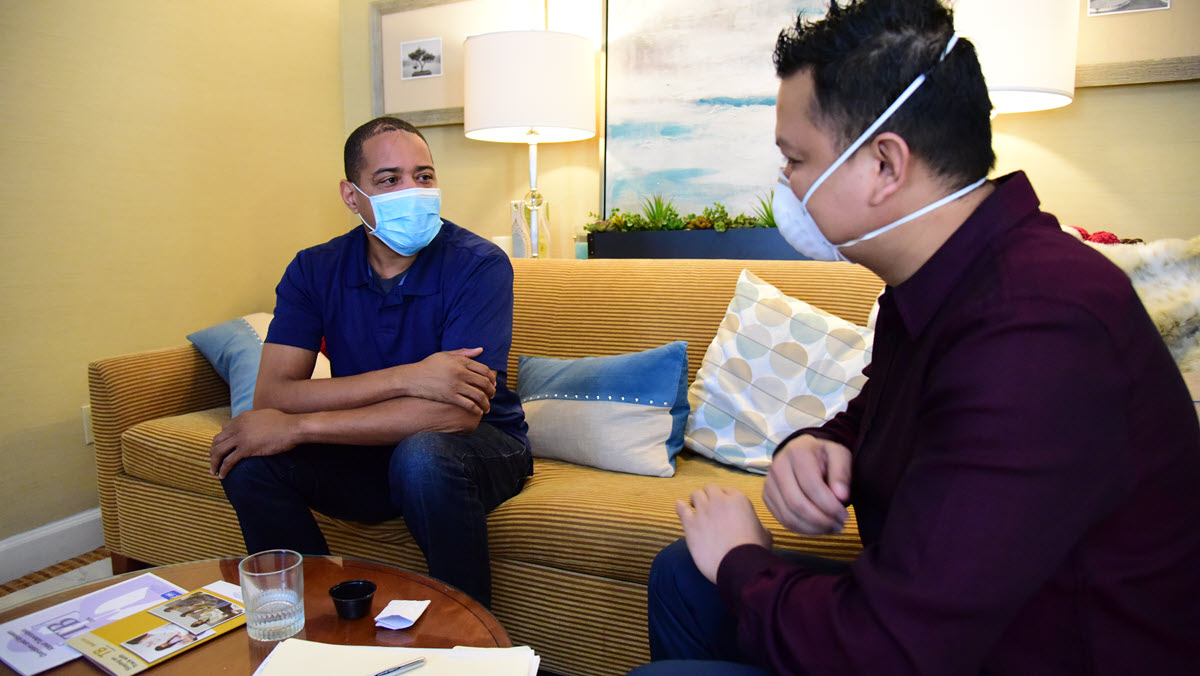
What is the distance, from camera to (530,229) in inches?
107

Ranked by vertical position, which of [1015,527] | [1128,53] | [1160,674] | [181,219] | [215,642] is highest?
[1128,53]

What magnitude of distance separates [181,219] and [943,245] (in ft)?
8.39

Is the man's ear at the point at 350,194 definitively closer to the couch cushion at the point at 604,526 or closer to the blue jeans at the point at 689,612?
the couch cushion at the point at 604,526

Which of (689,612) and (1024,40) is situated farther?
(1024,40)

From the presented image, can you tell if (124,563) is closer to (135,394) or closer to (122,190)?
(135,394)

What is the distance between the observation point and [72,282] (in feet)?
7.49

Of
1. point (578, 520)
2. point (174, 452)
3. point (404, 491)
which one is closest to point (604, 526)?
point (578, 520)

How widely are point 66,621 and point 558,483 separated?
0.90m

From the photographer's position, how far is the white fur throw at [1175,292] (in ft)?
3.91

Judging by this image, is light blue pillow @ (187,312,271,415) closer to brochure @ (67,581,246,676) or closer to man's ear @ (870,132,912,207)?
brochure @ (67,581,246,676)

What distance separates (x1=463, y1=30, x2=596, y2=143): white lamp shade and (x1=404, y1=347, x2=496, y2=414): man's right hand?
1.18 meters

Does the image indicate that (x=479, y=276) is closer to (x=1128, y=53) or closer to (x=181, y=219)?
(x=181, y=219)

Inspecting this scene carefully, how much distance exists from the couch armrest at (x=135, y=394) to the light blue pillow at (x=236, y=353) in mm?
52

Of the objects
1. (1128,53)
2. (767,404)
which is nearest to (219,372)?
(767,404)
